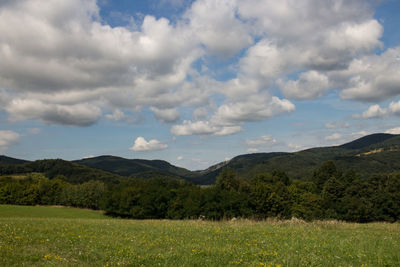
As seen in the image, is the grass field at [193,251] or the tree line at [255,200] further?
the tree line at [255,200]

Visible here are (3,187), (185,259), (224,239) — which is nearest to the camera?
(185,259)

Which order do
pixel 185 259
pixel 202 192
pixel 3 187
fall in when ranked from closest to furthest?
pixel 185 259, pixel 202 192, pixel 3 187

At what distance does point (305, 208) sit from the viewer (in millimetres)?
82812

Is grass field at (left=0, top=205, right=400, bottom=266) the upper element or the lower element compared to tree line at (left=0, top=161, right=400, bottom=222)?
upper

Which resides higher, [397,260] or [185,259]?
[185,259]

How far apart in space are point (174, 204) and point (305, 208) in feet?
129

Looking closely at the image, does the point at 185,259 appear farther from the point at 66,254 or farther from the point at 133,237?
the point at 133,237

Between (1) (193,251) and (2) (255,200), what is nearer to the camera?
(1) (193,251)

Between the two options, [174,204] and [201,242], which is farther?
[174,204]

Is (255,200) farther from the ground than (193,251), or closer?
closer

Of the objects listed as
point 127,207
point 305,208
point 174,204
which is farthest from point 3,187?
point 305,208

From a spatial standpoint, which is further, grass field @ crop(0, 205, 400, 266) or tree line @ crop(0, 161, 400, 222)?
tree line @ crop(0, 161, 400, 222)

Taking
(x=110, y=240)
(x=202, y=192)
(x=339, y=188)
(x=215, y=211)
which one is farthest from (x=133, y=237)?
(x=339, y=188)

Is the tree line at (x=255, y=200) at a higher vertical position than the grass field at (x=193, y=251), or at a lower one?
lower
